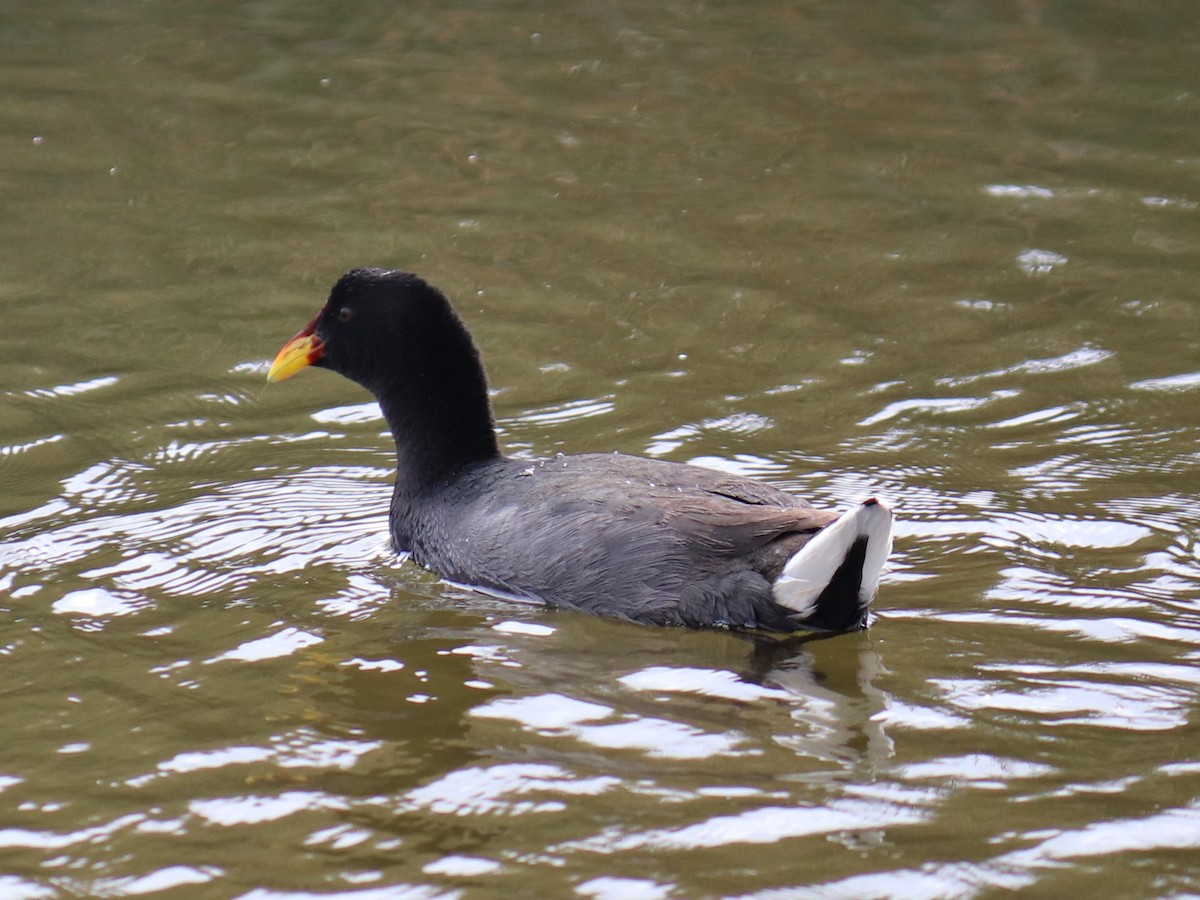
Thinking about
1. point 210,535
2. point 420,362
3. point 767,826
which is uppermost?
point 420,362

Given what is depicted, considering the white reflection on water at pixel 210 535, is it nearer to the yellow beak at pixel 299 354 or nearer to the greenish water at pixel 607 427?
the greenish water at pixel 607 427

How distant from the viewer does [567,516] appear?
5.00 m

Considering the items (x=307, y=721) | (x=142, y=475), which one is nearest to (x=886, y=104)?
(x=142, y=475)

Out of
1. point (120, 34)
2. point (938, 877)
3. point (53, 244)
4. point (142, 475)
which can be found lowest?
point (938, 877)

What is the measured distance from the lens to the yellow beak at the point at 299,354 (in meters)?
5.89

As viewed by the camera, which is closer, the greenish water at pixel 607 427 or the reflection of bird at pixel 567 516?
the greenish water at pixel 607 427

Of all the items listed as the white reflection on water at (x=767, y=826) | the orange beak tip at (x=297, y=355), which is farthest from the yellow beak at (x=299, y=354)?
the white reflection on water at (x=767, y=826)

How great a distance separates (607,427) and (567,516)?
1.42 metres

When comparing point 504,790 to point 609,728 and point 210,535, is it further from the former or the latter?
point 210,535

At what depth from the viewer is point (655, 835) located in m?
3.55

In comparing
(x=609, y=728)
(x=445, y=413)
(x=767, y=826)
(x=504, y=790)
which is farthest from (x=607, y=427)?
(x=767, y=826)

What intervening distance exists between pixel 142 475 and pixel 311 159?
3.78m

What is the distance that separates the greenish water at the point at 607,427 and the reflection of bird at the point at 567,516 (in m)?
0.14

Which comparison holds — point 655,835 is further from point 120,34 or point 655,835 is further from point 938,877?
point 120,34
